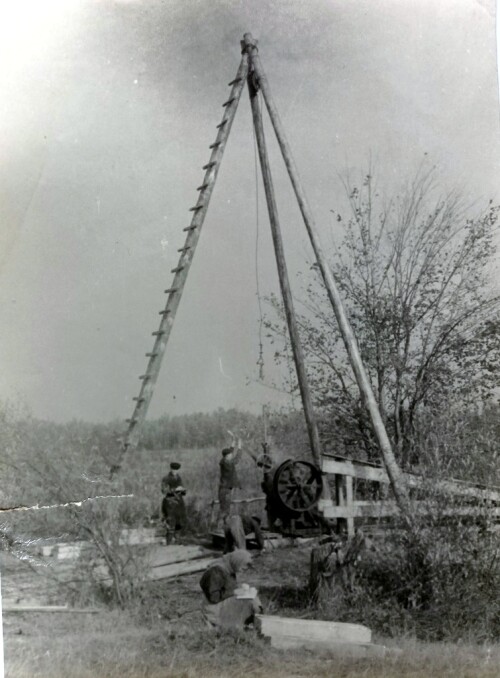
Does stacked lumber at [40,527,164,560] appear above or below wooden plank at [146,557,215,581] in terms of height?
above

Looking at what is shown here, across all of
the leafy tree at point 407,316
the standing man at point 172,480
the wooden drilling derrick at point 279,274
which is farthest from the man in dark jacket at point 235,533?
the leafy tree at point 407,316

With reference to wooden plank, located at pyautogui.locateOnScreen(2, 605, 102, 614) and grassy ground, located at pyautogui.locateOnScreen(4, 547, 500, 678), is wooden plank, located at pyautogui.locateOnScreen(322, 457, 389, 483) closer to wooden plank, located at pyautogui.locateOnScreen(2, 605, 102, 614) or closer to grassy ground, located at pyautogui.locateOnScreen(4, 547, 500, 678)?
grassy ground, located at pyautogui.locateOnScreen(4, 547, 500, 678)

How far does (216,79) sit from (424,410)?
125 inches

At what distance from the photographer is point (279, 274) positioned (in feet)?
19.4

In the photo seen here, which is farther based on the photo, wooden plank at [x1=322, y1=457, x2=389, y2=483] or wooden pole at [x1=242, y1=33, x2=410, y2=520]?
wooden plank at [x1=322, y1=457, x2=389, y2=483]

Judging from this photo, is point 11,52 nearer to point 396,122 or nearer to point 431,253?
point 396,122

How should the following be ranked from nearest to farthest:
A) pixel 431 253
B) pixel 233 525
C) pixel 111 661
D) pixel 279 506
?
pixel 111 661 < pixel 233 525 < pixel 279 506 < pixel 431 253

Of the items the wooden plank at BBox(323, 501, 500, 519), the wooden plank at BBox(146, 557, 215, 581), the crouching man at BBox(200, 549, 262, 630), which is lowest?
the crouching man at BBox(200, 549, 262, 630)

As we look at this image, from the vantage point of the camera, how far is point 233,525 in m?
5.47

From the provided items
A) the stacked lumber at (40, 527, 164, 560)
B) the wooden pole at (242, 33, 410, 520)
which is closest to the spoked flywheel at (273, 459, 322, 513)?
the wooden pole at (242, 33, 410, 520)

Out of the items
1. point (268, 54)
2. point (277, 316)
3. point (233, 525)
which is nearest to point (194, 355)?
point (277, 316)

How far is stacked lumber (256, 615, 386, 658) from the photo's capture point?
5113 millimetres

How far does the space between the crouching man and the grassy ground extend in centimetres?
7

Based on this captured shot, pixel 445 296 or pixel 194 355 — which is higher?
pixel 445 296
